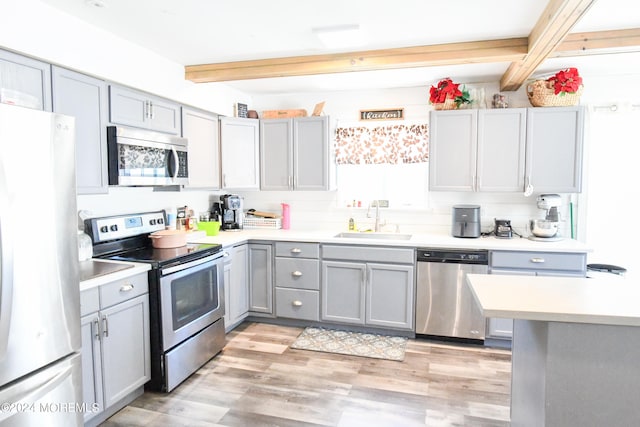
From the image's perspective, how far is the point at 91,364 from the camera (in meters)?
2.18

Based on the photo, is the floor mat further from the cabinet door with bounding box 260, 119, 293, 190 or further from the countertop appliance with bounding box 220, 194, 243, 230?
the cabinet door with bounding box 260, 119, 293, 190

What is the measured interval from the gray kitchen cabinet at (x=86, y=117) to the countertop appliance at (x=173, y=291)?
402 mm

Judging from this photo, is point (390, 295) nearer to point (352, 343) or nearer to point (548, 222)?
point (352, 343)

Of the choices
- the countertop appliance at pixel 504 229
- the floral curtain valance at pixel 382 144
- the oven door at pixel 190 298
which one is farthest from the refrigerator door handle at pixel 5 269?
the countertop appliance at pixel 504 229

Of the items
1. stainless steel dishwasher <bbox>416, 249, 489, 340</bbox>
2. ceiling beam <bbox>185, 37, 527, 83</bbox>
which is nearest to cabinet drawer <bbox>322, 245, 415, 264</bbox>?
stainless steel dishwasher <bbox>416, 249, 489, 340</bbox>

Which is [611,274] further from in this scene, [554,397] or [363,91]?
[363,91]

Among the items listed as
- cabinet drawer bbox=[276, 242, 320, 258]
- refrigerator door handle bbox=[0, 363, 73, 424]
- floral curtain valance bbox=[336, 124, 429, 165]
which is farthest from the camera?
floral curtain valance bbox=[336, 124, 429, 165]

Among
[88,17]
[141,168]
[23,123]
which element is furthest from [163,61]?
[23,123]

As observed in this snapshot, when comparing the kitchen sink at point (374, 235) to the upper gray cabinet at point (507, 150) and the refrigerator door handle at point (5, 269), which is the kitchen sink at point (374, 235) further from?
the refrigerator door handle at point (5, 269)

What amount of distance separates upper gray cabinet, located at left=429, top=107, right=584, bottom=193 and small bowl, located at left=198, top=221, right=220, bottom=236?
2.11 meters

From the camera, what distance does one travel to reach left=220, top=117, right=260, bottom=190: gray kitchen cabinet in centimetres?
398

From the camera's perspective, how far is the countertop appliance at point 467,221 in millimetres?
3648

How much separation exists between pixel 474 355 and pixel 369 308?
946mm

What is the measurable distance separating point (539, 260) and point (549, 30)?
180 centimetres
